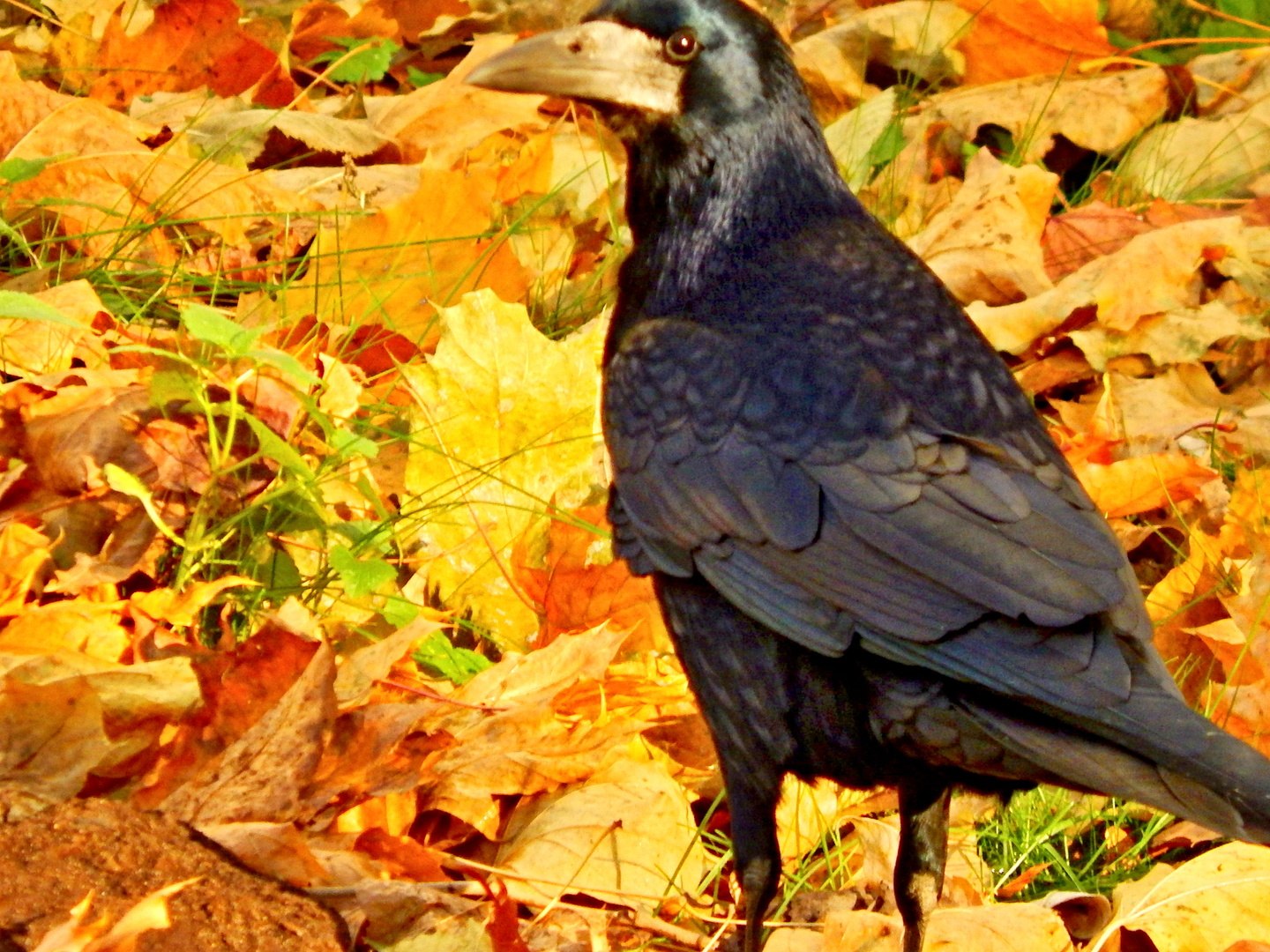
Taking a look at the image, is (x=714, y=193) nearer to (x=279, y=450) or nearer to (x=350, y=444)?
(x=350, y=444)

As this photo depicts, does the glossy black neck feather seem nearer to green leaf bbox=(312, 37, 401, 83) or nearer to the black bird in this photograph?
the black bird

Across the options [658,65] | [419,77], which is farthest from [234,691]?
[419,77]

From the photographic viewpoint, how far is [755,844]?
2.84 metres

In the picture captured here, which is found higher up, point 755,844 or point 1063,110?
point 1063,110

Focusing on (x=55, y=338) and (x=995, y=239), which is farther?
(x=995, y=239)

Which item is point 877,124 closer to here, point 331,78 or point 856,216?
point 331,78

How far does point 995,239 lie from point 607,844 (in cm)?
220

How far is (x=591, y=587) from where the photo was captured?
3492 millimetres

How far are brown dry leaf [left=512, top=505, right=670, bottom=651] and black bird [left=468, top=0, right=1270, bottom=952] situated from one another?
21.8 inches

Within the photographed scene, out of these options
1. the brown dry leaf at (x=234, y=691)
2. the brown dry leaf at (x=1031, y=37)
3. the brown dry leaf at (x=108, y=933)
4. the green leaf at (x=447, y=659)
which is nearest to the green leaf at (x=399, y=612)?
the green leaf at (x=447, y=659)

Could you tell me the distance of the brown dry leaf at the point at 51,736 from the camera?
262 centimetres

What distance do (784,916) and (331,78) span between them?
3.10 meters

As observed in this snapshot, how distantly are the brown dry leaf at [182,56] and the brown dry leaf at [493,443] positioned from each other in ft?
5.93

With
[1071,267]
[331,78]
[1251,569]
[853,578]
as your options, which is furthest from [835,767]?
[331,78]
